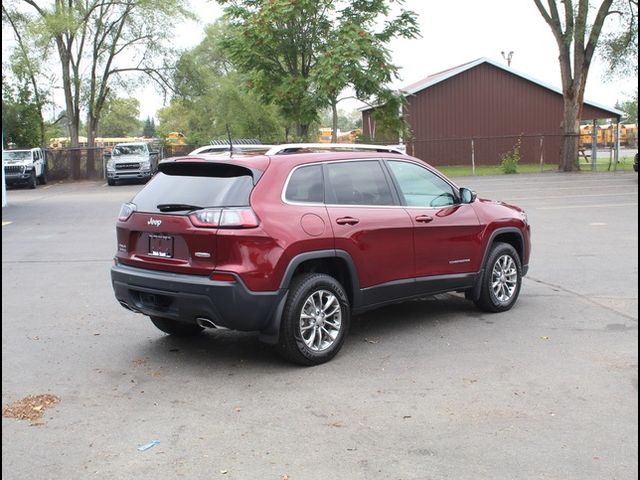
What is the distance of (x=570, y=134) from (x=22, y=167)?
25.2m

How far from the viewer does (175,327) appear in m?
6.70

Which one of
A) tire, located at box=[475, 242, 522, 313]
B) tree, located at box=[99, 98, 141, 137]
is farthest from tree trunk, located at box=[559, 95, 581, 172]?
tree, located at box=[99, 98, 141, 137]

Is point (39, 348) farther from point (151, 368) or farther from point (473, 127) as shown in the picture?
point (473, 127)

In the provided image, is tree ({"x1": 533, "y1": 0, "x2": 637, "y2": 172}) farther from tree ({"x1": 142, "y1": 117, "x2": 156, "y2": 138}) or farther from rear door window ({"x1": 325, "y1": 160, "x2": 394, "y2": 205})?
tree ({"x1": 142, "y1": 117, "x2": 156, "y2": 138})

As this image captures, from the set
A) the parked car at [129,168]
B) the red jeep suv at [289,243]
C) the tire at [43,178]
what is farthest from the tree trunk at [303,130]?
the red jeep suv at [289,243]

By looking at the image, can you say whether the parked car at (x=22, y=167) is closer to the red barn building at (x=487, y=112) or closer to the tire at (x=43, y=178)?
the tire at (x=43, y=178)

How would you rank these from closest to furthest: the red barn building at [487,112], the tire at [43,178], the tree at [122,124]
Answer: the tire at [43,178] → the red barn building at [487,112] → the tree at [122,124]

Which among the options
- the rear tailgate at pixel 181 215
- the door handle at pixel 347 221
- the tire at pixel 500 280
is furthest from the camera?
Answer: the tire at pixel 500 280

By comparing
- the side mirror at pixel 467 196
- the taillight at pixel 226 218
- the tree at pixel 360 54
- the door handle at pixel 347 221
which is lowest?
the door handle at pixel 347 221

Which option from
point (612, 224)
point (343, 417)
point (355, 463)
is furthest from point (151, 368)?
point (612, 224)

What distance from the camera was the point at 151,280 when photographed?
576 centimetres

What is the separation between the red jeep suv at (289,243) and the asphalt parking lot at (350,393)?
461mm

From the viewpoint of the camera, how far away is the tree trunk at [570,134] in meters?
34.2

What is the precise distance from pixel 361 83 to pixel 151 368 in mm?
24513
